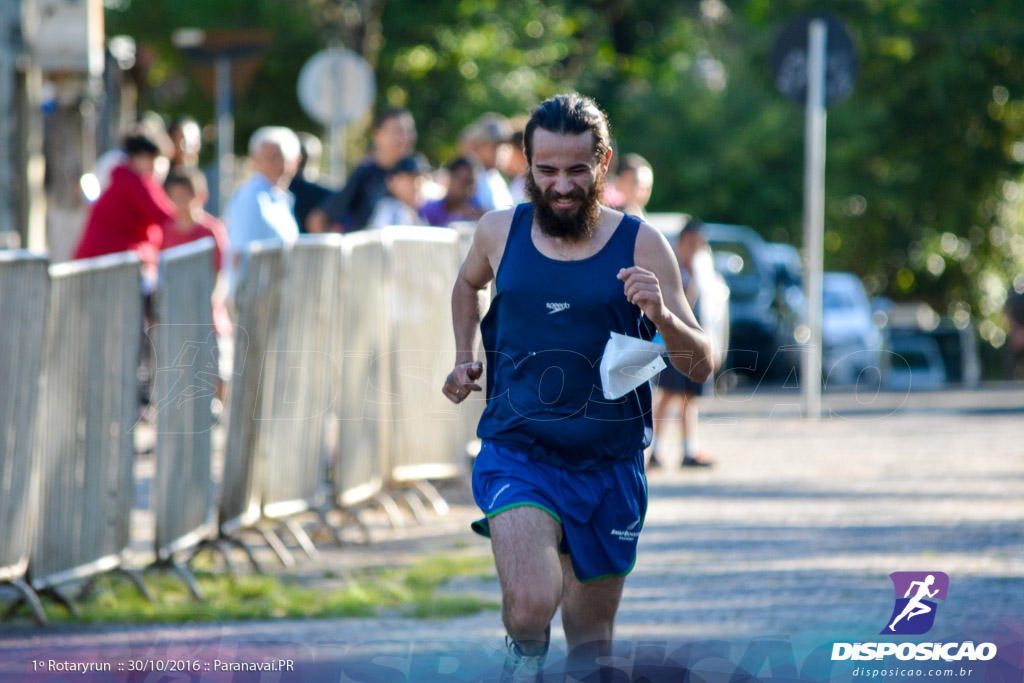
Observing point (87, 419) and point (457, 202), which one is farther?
point (457, 202)

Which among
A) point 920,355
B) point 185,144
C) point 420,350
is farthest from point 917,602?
point 920,355

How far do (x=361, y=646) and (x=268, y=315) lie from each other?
2.17 metres

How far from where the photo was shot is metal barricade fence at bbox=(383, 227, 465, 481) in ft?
29.9

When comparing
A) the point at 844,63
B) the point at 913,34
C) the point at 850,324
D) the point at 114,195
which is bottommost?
the point at 850,324

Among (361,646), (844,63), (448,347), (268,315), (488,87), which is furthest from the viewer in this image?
(488,87)

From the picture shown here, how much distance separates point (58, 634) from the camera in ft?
20.0

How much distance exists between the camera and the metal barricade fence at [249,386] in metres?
7.42

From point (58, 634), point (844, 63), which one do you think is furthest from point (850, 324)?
point (58, 634)

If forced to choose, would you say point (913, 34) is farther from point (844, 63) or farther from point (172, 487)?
point (172, 487)

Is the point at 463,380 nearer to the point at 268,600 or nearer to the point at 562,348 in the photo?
the point at 562,348

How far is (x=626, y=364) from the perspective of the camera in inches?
171

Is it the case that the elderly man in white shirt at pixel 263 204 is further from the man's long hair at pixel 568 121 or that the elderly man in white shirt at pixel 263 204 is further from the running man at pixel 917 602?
the man's long hair at pixel 568 121

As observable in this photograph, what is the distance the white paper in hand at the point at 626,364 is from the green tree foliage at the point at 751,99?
19.3 meters

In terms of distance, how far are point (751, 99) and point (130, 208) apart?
26007mm
